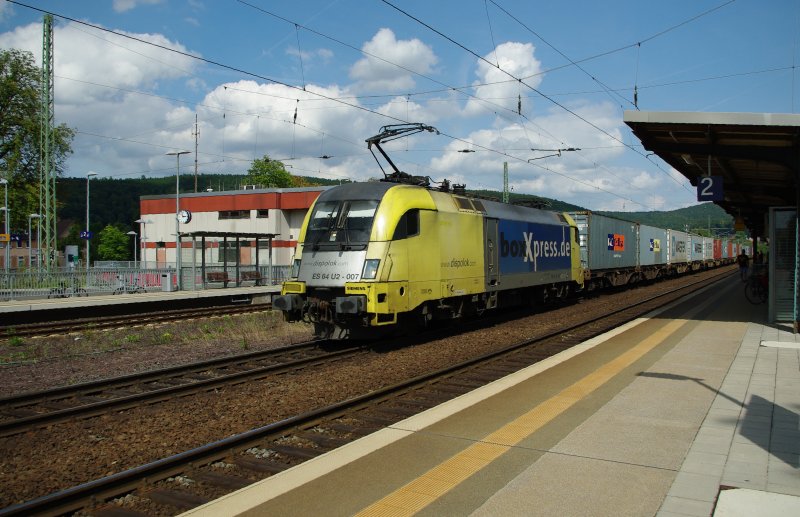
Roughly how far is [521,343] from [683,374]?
3.77 metres

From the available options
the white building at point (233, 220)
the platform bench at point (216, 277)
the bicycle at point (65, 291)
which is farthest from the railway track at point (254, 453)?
the white building at point (233, 220)

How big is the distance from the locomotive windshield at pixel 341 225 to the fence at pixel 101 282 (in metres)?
16.3

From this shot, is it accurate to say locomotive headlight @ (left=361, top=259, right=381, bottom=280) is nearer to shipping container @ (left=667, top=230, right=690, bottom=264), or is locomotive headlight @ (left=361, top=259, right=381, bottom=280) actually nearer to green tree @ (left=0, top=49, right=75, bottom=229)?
shipping container @ (left=667, top=230, right=690, bottom=264)

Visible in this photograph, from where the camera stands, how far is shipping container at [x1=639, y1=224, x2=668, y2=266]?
3322cm

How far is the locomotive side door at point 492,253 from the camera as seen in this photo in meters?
15.3

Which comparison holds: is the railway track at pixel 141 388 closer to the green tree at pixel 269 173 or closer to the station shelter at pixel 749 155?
the station shelter at pixel 749 155

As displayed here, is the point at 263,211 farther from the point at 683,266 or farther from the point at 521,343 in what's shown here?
the point at 521,343

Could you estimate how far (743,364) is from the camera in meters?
9.82

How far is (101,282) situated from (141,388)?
1932cm

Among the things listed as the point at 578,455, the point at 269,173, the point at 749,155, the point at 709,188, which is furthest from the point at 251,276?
the point at 269,173

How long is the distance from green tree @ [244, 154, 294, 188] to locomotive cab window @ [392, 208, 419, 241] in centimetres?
7288

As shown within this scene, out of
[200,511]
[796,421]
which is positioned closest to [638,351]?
[796,421]

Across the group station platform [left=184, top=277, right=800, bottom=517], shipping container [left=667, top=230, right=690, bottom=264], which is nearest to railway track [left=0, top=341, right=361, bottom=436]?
station platform [left=184, top=277, right=800, bottom=517]

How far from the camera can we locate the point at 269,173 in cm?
8362
